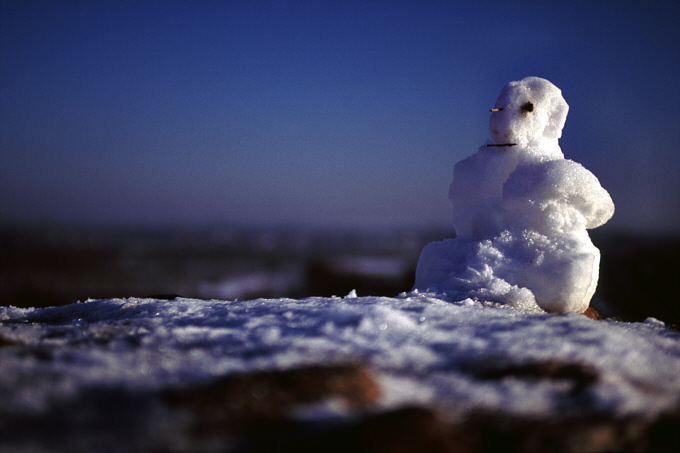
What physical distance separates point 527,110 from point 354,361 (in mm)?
2974

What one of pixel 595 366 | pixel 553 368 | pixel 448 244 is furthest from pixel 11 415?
pixel 448 244

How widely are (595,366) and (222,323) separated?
1.87 m

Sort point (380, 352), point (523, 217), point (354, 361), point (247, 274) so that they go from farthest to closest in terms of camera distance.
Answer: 1. point (247, 274)
2. point (523, 217)
3. point (380, 352)
4. point (354, 361)

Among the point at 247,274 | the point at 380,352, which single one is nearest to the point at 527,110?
the point at 380,352

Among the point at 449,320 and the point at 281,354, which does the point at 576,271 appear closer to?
the point at 449,320

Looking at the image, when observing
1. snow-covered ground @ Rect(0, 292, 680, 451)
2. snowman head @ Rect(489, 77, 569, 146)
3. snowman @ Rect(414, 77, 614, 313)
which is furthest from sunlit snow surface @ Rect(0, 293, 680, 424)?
snowman head @ Rect(489, 77, 569, 146)

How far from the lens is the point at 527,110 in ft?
12.3

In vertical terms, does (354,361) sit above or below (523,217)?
below

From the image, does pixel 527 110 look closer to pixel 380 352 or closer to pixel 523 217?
pixel 523 217

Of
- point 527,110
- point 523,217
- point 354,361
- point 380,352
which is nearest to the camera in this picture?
point 354,361

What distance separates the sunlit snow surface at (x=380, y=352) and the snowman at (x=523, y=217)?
601mm

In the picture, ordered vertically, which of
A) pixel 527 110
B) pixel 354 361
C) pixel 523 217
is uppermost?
pixel 527 110

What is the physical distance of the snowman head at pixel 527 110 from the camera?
375cm

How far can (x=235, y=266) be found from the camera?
1271 inches
